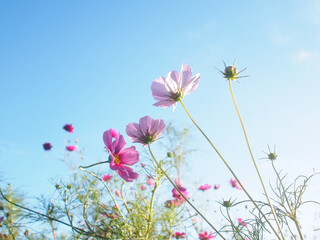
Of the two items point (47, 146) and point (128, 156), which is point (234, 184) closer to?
point (47, 146)

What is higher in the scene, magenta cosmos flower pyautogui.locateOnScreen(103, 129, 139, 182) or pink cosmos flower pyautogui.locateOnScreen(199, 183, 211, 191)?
pink cosmos flower pyautogui.locateOnScreen(199, 183, 211, 191)

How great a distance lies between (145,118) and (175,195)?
4.26 ft

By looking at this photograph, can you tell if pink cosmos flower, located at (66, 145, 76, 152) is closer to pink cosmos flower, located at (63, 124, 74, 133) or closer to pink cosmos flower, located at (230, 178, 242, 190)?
pink cosmos flower, located at (63, 124, 74, 133)

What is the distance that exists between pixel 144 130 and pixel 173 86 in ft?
0.57

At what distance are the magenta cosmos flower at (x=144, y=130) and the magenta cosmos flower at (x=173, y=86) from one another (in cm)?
7

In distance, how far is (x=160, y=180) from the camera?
143 centimetres

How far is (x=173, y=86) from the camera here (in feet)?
2.88

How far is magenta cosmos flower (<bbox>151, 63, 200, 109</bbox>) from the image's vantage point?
87cm

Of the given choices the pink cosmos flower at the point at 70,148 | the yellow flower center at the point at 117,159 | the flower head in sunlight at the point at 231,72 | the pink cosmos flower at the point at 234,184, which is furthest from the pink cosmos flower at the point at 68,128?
the flower head in sunlight at the point at 231,72

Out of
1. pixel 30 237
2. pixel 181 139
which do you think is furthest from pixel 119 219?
pixel 181 139

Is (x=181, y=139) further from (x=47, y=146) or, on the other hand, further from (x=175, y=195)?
(x=175, y=195)

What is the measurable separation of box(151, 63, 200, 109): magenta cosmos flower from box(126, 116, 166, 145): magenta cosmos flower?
0.07m

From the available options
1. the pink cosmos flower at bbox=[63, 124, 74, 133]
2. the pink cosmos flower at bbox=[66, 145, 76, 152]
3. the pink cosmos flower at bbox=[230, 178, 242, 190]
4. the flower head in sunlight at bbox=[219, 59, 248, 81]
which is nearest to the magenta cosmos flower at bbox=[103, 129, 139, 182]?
the flower head in sunlight at bbox=[219, 59, 248, 81]

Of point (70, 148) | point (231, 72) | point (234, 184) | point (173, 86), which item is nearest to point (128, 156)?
point (173, 86)
